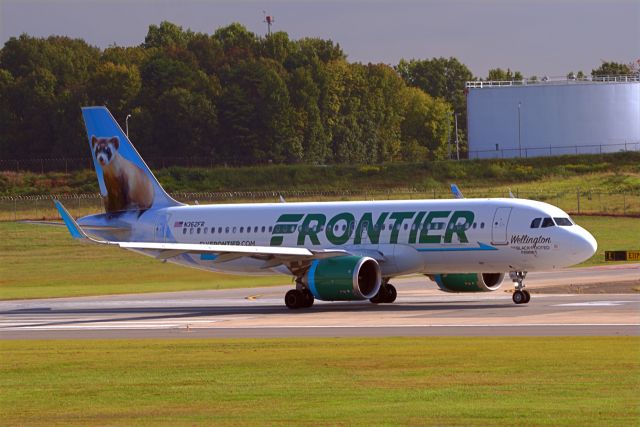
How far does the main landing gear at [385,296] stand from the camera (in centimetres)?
4328

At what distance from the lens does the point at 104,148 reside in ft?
164

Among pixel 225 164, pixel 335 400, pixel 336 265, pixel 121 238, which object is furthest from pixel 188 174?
pixel 335 400

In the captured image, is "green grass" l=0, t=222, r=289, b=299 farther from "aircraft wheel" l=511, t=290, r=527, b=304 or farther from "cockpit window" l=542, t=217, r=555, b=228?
"cockpit window" l=542, t=217, r=555, b=228

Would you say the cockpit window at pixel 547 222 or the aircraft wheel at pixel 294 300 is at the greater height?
the cockpit window at pixel 547 222

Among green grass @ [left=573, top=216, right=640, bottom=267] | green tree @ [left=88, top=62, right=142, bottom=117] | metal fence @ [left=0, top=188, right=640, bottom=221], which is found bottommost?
green grass @ [left=573, top=216, right=640, bottom=267]

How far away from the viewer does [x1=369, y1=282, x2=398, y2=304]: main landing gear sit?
43.3 m

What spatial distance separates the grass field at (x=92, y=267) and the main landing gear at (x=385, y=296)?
14.1 meters

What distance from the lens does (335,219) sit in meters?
43.8

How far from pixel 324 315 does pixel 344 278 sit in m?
2.17

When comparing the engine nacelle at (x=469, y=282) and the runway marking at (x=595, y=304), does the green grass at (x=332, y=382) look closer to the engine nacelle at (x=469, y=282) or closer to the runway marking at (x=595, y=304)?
the runway marking at (x=595, y=304)

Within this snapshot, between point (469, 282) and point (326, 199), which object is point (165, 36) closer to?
point (326, 199)

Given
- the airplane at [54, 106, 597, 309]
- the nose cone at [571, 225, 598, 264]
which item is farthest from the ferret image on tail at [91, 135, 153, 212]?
the nose cone at [571, 225, 598, 264]

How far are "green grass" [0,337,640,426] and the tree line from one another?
96.7m

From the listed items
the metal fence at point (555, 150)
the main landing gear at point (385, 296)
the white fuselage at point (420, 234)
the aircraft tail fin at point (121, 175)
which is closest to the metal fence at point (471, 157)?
the metal fence at point (555, 150)
